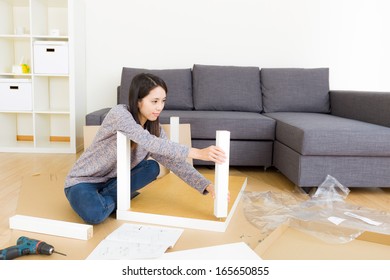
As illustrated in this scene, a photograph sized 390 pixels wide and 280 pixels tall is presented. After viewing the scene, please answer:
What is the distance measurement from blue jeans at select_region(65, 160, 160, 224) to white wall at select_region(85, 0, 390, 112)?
6.15 ft

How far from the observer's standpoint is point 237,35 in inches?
129

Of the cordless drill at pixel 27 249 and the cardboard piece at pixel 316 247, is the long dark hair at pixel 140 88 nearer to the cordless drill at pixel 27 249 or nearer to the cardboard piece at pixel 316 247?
the cordless drill at pixel 27 249

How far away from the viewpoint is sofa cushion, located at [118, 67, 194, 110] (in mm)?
2884

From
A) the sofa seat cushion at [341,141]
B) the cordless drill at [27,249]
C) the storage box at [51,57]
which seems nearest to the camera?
the cordless drill at [27,249]

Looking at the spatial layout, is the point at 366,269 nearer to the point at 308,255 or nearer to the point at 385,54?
the point at 308,255

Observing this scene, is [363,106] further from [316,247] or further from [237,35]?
[316,247]

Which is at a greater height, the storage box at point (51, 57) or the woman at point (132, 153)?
the storage box at point (51, 57)

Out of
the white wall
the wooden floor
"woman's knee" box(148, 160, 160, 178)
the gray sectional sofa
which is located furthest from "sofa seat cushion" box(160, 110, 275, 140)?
the white wall

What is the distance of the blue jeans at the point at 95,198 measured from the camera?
143 cm

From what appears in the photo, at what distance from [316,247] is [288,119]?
119cm

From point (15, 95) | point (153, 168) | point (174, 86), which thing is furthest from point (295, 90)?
point (15, 95)

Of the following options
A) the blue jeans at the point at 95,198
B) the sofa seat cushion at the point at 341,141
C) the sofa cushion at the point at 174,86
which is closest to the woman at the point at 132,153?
the blue jeans at the point at 95,198

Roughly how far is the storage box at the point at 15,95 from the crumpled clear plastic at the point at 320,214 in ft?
6.77

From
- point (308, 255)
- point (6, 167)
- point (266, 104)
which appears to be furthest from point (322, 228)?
point (6, 167)
